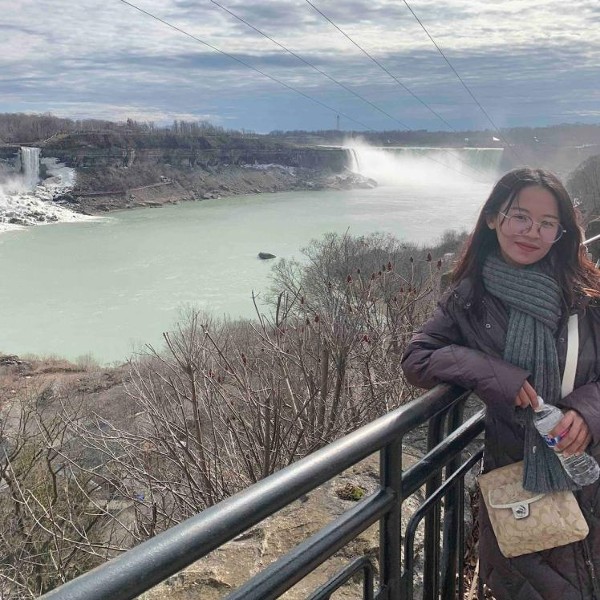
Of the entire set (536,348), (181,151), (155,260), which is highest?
(181,151)

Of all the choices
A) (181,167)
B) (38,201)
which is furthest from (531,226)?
(181,167)

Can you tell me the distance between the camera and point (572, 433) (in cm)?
168

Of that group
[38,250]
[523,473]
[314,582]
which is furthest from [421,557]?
[38,250]

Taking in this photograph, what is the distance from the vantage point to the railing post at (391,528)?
147cm

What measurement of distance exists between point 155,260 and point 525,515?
218 feet

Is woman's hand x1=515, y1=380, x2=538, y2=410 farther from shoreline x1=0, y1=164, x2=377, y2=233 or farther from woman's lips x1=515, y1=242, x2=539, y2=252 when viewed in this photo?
shoreline x1=0, y1=164, x2=377, y2=233

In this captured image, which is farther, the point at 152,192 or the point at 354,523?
the point at 152,192

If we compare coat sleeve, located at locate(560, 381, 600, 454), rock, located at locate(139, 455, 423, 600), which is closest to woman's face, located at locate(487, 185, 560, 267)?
coat sleeve, located at locate(560, 381, 600, 454)

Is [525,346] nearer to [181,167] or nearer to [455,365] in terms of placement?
[455,365]

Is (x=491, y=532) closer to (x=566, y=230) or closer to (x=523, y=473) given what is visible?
(x=523, y=473)

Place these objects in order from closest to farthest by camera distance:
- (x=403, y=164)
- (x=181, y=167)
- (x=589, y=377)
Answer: (x=589, y=377)
(x=181, y=167)
(x=403, y=164)

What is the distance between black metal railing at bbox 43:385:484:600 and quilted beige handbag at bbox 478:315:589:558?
0.49 feet

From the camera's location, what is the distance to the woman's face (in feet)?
6.40

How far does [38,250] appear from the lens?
72.3 metres
